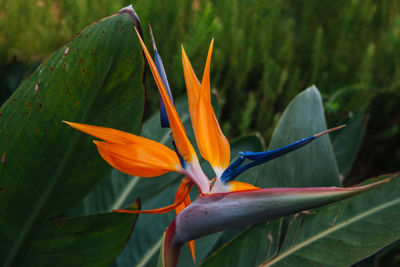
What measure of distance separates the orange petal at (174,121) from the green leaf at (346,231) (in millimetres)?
301

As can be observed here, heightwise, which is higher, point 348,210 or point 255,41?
point 255,41

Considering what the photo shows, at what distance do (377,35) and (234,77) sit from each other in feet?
2.01

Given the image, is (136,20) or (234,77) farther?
(234,77)

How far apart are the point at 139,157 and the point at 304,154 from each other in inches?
13.9

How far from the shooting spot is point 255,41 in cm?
139

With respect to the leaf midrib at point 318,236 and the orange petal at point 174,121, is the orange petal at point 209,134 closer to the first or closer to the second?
the orange petal at point 174,121

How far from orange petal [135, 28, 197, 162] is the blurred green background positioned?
2.35 ft

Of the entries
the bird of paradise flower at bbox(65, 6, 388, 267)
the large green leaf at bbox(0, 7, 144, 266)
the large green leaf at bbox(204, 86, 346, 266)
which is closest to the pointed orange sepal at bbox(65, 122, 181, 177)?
the bird of paradise flower at bbox(65, 6, 388, 267)

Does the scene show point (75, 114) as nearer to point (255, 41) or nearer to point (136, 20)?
point (136, 20)

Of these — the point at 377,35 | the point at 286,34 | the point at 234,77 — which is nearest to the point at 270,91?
the point at 234,77

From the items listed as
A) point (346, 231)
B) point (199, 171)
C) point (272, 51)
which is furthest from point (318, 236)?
point (272, 51)

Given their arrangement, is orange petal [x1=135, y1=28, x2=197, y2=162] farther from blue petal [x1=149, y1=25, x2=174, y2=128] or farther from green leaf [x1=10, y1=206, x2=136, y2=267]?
green leaf [x1=10, y1=206, x2=136, y2=267]

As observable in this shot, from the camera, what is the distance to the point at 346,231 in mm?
621

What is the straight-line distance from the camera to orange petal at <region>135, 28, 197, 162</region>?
39 cm
